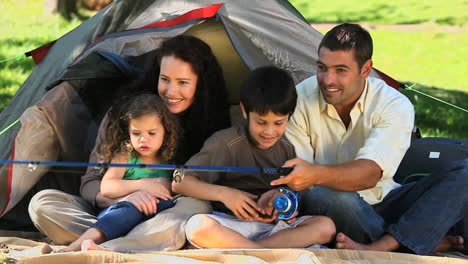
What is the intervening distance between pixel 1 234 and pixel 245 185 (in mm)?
970

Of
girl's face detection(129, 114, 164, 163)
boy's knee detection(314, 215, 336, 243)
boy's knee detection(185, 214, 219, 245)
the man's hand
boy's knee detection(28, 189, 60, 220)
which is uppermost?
girl's face detection(129, 114, 164, 163)

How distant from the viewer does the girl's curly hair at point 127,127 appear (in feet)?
12.1

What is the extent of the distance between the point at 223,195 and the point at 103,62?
0.91m

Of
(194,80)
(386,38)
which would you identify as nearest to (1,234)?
(194,80)

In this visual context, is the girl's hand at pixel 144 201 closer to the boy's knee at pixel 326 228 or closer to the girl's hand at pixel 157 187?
the girl's hand at pixel 157 187

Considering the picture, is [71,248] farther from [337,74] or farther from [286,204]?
[337,74]

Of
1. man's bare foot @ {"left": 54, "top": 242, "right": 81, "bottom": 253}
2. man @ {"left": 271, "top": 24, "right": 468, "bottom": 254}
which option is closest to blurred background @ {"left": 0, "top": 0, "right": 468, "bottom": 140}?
man @ {"left": 271, "top": 24, "right": 468, "bottom": 254}

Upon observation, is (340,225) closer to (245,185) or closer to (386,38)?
(245,185)

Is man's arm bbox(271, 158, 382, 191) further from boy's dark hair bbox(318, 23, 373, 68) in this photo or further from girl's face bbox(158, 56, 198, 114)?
girl's face bbox(158, 56, 198, 114)

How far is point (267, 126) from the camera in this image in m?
3.51

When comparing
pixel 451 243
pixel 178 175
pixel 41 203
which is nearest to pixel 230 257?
pixel 178 175

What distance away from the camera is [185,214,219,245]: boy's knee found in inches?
134

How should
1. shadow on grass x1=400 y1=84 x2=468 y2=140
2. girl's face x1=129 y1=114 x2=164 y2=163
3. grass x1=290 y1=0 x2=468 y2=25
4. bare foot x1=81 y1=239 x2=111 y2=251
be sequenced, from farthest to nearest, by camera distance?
grass x1=290 y1=0 x2=468 y2=25, shadow on grass x1=400 y1=84 x2=468 y2=140, girl's face x1=129 y1=114 x2=164 y2=163, bare foot x1=81 y1=239 x2=111 y2=251

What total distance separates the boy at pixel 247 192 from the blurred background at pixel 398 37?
95.8 inches
